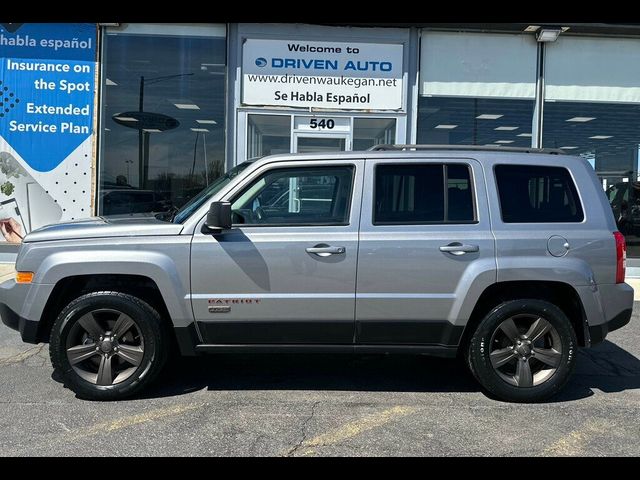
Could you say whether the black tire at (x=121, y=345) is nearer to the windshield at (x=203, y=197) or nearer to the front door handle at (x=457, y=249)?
the windshield at (x=203, y=197)

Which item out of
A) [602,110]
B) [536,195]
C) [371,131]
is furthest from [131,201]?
[602,110]

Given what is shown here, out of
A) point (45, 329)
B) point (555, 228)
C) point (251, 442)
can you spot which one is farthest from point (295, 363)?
point (555, 228)

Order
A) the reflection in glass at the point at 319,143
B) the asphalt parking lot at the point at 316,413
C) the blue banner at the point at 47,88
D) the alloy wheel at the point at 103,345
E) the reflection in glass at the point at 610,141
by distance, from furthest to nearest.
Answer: the reflection in glass at the point at 610,141 < the reflection in glass at the point at 319,143 < the blue banner at the point at 47,88 < the alloy wheel at the point at 103,345 < the asphalt parking lot at the point at 316,413

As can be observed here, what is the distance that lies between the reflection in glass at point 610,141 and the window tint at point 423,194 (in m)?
7.80

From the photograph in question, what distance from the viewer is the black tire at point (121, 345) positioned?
4.38 meters

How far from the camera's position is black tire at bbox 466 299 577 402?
4.49m

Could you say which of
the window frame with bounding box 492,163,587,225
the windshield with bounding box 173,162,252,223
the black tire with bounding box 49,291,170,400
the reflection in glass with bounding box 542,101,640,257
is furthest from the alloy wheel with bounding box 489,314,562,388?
the reflection in glass with bounding box 542,101,640,257

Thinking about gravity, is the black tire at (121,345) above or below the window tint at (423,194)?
below

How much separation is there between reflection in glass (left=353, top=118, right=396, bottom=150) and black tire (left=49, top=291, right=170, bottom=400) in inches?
289

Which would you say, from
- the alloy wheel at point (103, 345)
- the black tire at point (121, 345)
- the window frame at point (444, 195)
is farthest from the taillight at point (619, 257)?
the alloy wheel at point (103, 345)

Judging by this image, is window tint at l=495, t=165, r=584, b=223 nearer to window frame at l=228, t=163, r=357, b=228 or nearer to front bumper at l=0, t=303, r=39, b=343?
window frame at l=228, t=163, r=357, b=228

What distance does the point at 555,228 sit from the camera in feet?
14.8

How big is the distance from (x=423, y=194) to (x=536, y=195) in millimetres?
902

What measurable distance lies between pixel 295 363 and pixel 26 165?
805 cm
